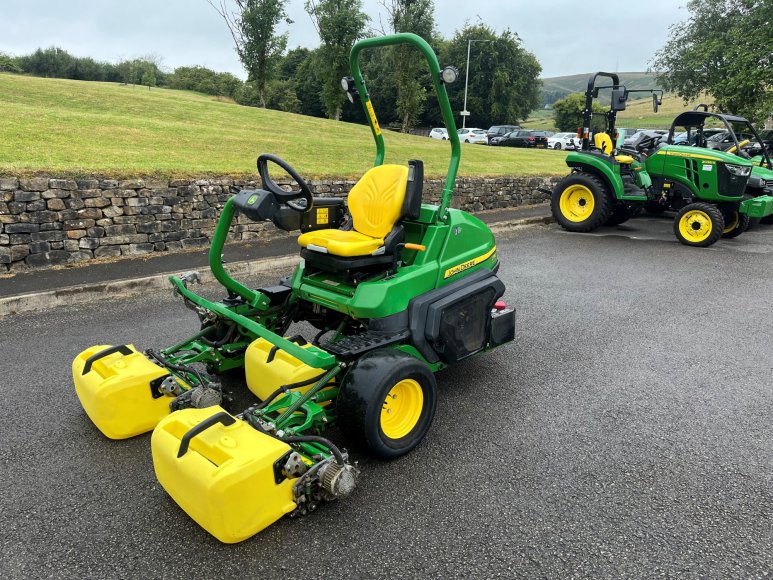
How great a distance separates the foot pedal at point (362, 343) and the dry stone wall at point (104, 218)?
485 centimetres

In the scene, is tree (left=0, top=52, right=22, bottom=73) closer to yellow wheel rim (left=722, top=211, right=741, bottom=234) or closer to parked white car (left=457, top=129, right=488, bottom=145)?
parked white car (left=457, top=129, right=488, bottom=145)

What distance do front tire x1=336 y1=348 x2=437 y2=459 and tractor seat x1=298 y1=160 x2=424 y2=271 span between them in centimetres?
69

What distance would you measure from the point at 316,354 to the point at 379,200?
123cm

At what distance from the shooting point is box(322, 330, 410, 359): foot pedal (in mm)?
3053

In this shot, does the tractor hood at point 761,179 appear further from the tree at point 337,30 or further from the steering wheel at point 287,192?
the tree at point 337,30

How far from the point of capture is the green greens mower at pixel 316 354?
7.95ft

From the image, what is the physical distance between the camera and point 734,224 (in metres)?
10.1

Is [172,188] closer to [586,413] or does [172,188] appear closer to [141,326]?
[141,326]

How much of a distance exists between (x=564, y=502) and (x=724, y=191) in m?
8.43

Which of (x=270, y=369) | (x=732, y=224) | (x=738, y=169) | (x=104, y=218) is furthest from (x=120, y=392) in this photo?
(x=732, y=224)

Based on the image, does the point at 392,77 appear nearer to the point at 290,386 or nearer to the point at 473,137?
the point at 473,137

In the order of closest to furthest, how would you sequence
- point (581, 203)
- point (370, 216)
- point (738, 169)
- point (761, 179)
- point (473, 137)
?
point (370, 216) → point (738, 169) → point (761, 179) → point (581, 203) → point (473, 137)

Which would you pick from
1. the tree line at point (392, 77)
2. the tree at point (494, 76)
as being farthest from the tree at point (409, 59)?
the tree at point (494, 76)

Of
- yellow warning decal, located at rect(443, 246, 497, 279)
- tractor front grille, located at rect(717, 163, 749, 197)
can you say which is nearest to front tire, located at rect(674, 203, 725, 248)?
tractor front grille, located at rect(717, 163, 749, 197)
